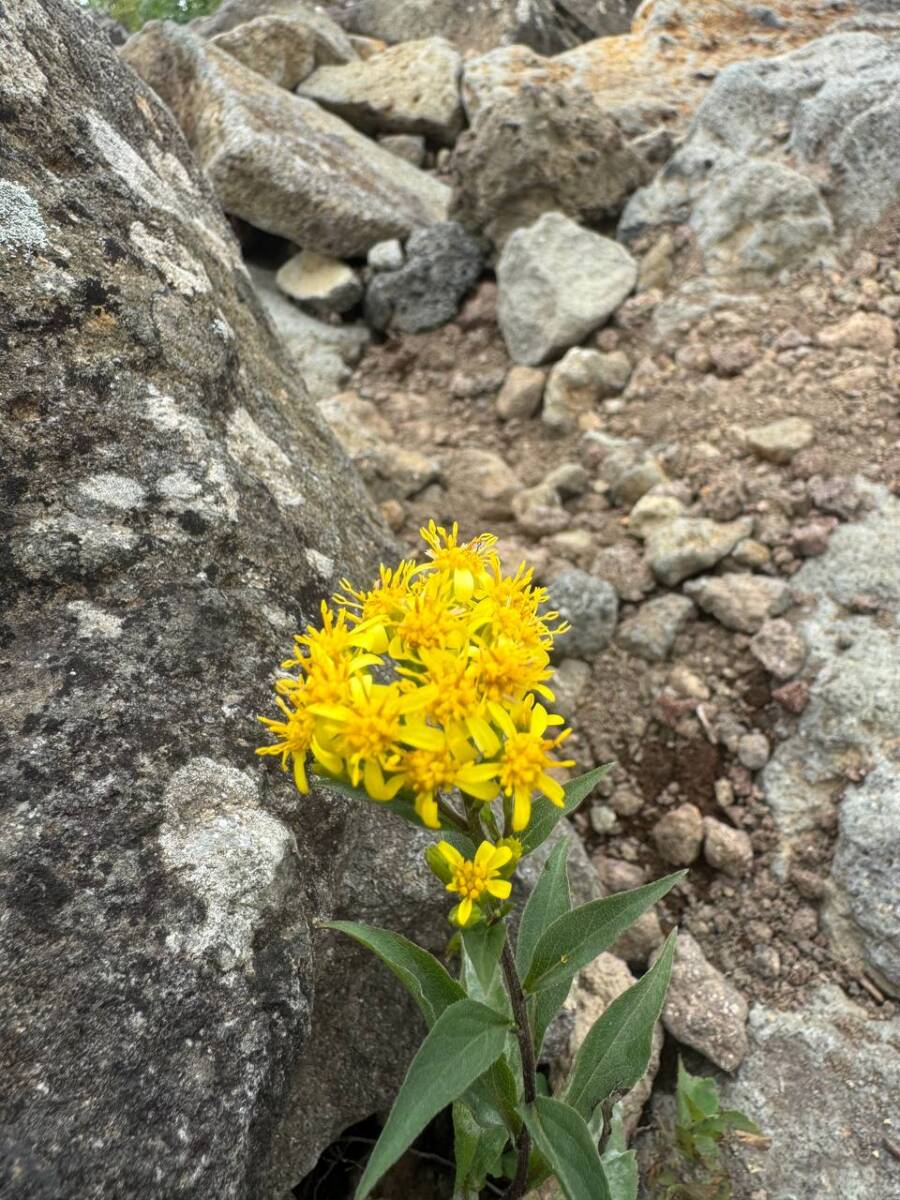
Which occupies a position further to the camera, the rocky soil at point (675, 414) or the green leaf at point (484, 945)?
the rocky soil at point (675, 414)

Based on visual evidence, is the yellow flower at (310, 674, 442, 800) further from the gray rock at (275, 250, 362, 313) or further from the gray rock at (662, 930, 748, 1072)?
the gray rock at (275, 250, 362, 313)

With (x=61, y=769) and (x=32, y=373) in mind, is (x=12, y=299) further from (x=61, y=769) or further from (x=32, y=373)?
(x=61, y=769)

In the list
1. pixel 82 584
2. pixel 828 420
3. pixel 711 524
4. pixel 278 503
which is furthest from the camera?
pixel 828 420

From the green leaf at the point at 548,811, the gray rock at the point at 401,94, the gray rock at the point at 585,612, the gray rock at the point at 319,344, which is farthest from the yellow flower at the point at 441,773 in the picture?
the gray rock at the point at 401,94

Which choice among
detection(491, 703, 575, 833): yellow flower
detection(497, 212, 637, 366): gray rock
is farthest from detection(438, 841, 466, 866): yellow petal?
detection(497, 212, 637, 366): gray rock

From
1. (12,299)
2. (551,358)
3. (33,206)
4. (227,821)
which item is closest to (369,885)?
(227,821)

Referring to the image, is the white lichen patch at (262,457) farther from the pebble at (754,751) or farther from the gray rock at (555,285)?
the gray rock at (555,285)

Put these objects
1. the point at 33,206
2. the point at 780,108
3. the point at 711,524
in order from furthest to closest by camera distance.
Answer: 1. the point at 780,108
2. the point at 711,524
3. the point at 33,206
